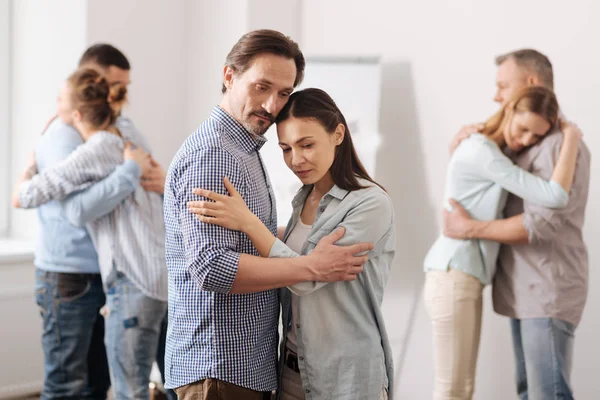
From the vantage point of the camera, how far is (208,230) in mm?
1509

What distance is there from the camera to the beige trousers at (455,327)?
2.71m

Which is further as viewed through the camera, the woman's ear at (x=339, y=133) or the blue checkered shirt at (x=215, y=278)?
the woman's ear at (x=339, y=133)

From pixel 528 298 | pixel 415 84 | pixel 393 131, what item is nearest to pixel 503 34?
pixel 415 84

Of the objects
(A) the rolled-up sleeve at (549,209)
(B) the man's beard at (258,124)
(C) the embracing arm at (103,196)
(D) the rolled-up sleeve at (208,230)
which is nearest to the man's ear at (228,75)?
(B) the man's beard at (258,124)

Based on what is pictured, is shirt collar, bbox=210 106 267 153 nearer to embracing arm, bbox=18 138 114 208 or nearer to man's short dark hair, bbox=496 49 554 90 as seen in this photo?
embracing arm, bbox=18 138 114 208

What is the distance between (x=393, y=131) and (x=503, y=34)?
0.78m

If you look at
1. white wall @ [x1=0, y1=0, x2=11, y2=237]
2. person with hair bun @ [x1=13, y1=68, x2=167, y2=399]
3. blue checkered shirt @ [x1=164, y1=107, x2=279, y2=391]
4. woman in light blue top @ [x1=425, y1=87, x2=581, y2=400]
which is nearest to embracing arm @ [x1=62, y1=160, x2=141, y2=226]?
person with hair bun @ [x1=13, y1=68, x2=167, y2=399]

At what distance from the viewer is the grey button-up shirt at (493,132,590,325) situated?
2561mm

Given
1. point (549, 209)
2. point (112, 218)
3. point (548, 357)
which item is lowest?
point (548, 357)

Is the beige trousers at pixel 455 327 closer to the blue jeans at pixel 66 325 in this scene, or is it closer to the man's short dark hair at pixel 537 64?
the man's short dark hair at pixel 537 64

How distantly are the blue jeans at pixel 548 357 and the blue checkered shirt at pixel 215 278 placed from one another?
1.29 m

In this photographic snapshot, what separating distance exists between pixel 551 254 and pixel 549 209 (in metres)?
0.19

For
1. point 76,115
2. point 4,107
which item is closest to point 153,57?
point 4,107

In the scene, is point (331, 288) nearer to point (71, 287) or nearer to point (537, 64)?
point (71, 287)
